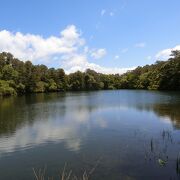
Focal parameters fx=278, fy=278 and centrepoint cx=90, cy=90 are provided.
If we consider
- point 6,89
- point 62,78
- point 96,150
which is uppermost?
point 62,78

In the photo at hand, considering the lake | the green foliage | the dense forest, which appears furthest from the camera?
the dense forest

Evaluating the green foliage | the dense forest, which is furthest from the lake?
the dense forest

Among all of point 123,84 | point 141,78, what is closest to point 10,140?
point 141,78

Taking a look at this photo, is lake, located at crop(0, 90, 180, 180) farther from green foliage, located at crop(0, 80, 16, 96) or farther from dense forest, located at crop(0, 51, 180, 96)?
dense forest, located at crop(0, 51, 180, 96)

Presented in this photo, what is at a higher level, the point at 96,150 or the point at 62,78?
the point at 62,78

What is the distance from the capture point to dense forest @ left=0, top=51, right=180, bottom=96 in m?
100

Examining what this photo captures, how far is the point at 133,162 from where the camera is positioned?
14461 millimetres

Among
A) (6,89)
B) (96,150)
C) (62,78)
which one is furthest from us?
(62,78)

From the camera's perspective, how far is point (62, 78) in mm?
131625

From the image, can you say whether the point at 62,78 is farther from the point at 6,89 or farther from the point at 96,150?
the point at 96,150

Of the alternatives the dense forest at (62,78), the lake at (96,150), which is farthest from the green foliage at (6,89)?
the lake at (96,150)

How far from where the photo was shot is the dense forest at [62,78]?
10015 centimetres

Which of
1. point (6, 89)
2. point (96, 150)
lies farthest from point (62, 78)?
point (96, 150)

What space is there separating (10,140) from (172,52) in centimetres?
9334
